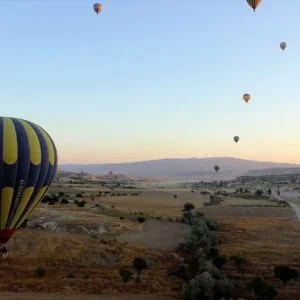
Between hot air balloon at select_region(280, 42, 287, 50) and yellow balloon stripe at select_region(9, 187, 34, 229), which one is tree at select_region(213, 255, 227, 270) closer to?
yellow balloon stripe at select_region(9, 187, 34, 229)

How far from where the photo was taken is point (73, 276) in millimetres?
22719

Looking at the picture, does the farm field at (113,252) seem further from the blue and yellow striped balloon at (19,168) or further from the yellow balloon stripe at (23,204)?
the blue and yellow striped balloon at (19,168)

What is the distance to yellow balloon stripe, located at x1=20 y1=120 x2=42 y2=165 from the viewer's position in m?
21.0

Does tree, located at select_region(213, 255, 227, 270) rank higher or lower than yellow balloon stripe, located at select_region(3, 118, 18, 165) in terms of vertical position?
lower

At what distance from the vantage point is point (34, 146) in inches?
832

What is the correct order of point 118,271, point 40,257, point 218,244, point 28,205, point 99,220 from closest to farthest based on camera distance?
point 28,205, point 118,271, point 40,257, point 218,244, point 99,220

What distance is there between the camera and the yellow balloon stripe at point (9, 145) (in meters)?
20.2

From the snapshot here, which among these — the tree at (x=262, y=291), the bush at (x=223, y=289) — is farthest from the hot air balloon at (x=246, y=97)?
the tree at (x=262, y=291)

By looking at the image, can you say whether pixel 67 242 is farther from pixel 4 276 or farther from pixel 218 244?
pixel 218 244

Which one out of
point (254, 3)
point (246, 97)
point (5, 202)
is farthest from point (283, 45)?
point (5, 202)

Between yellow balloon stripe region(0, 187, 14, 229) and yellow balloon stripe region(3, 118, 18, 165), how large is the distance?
4.26 feet

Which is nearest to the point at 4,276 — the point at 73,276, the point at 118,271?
the point at 73,276

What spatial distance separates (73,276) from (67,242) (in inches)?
245

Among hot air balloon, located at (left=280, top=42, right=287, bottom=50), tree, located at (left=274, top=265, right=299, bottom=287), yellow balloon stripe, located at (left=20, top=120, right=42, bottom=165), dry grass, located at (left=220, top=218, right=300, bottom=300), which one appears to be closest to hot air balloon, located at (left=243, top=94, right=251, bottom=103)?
hot air balloon, located at (left=280, top=42, right=287, bottom=50)
